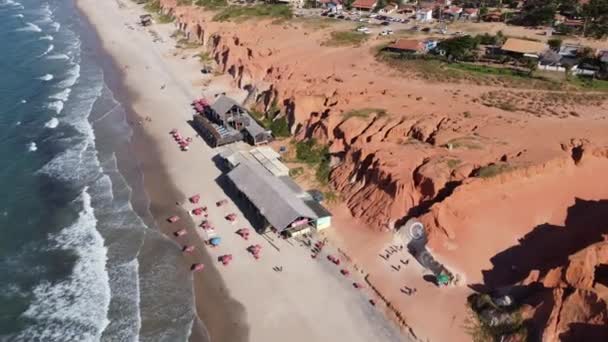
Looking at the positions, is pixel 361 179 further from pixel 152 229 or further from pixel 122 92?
pixel 122 92

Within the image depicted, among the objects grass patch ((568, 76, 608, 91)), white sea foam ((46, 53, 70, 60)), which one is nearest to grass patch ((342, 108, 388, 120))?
grass patch ((568, 76, 608, 91))

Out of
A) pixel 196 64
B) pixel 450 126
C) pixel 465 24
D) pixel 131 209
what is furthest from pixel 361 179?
pixel 465 24

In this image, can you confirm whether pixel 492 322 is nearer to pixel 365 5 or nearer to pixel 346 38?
pixel 346 38

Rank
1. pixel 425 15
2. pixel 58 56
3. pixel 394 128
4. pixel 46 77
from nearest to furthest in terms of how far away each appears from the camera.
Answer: pixel 394 128, pixel 46 77, pixel 58 56, pixel 425 15

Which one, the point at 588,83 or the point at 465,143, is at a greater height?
the point at 588,83

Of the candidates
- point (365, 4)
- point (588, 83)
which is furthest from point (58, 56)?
point (588, 83)

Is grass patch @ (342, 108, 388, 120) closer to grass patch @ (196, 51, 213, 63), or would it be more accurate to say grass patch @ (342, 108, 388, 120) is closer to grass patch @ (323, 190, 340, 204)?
grass patch @ (323, 190, 340, 204)
